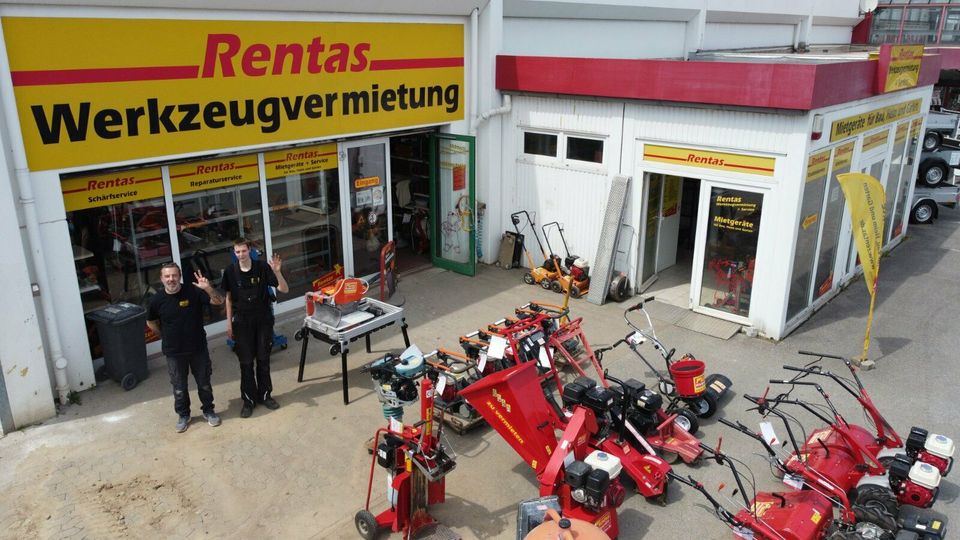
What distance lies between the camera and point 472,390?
221 inches

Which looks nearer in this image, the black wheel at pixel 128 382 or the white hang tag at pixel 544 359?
the white hang tag at pixel 544 359

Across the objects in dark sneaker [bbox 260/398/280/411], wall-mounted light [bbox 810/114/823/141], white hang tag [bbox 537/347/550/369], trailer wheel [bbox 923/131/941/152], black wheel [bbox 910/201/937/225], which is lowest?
dark sneaker [bbox 260/398/280/411]

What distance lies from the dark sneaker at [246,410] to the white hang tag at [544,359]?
118 inches

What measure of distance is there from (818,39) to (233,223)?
20.1m

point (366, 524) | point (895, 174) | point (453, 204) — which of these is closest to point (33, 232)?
point (366, 524)

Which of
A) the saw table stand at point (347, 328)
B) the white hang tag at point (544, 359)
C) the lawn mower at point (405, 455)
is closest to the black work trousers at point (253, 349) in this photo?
the saw table stand at point (347, 328)

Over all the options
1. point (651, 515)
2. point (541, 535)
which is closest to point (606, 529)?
point (651, 515)

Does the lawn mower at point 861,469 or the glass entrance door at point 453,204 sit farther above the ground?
the glass entrance door at point 453,204

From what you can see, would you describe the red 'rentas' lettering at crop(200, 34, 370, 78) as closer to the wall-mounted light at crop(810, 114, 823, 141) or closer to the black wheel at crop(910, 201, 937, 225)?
the wall-mounted light at crop(810, 114, 823, 141)

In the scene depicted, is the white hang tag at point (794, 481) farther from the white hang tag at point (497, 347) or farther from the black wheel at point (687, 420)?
the white hang tag at point (497, 347)

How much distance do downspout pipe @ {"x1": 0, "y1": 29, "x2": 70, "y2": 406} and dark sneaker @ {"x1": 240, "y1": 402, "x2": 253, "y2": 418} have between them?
1.89 m

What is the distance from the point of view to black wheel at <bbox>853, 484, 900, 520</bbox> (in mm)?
5375

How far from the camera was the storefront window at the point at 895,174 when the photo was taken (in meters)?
11.8

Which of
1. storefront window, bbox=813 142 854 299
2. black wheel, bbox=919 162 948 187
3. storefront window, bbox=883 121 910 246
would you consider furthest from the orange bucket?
black wheel, bbox=919 162 948 187
